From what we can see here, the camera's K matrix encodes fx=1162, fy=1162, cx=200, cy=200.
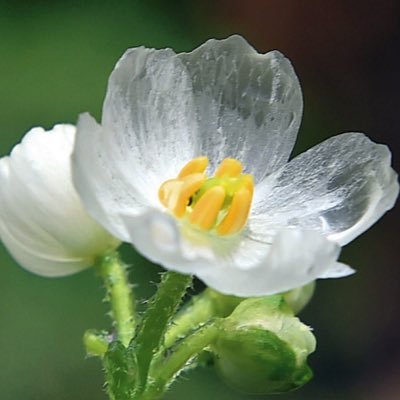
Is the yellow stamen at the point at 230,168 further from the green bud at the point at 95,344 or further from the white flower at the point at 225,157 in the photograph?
the green bud at the point at 95,344

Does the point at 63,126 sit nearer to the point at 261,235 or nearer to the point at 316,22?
the point at 261,235

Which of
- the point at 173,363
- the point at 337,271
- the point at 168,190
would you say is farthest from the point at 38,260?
the point at 337,271

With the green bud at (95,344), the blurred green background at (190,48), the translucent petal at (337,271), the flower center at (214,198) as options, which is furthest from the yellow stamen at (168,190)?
the blurred green background at (190,48)

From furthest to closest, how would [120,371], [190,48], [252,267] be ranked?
[190,48] → [120,371] → [252,267]

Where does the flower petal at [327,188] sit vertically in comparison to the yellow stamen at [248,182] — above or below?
below

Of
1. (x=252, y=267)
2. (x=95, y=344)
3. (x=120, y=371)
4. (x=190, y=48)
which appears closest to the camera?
(x=252, y=267)

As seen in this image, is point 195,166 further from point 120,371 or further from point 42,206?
point 120,371

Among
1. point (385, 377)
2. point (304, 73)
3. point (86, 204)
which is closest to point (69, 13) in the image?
point (304, 73)
